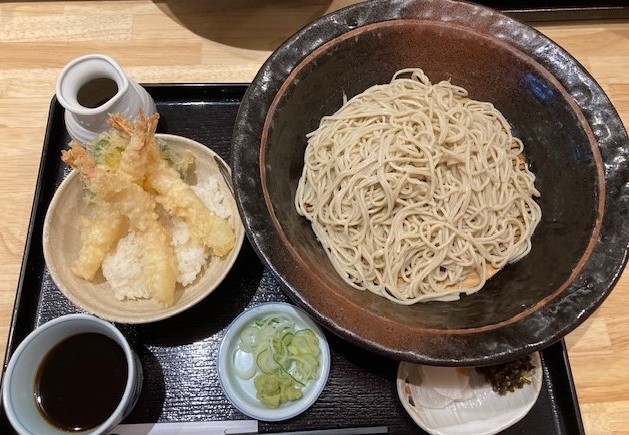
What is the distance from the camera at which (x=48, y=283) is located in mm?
1924

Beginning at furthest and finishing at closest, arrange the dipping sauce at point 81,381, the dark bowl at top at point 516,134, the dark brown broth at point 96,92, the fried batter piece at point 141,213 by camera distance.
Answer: the dark brown broth at point 96,92 < the fried batter piece at point 141,213 < the dipping sauce at point 81,381 < the dark bowl at top at point 516,134

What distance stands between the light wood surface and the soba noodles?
842mm

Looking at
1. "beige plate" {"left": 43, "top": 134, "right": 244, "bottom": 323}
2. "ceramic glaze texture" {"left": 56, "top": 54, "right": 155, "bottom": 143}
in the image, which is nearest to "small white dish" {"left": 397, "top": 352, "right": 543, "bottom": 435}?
"beige plate" {"left": 43, "top": 134, "right": 244, "bottom": 323}

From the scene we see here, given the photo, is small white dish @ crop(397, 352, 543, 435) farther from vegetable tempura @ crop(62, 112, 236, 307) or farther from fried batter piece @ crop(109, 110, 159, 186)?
fried batter piece @ crop(109, 110, 159, 186)

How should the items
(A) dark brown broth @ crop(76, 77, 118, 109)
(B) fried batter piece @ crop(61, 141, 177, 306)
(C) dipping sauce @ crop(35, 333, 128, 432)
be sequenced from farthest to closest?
(A) dark brown broth @ crop(76, 77, 118, 109) → (B) fried batter piece @ crop(61, 141, 177, 306) → (C) dipping sauce @ crop(35, 333, 128, 432)

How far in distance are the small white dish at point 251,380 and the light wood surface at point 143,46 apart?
1.00 m

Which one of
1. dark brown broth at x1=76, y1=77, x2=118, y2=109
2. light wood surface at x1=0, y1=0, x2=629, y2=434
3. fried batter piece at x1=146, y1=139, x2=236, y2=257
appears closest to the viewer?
fried batter piece at x1=146, y1=139, x2=236, y2=257

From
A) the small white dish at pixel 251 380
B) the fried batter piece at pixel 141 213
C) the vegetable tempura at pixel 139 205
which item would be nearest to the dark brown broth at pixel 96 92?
the vegetable tempura at pixel 139 205

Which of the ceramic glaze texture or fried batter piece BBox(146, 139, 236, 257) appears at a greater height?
the ceramic glaze texture

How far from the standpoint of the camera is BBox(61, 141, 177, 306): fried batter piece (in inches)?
66.7

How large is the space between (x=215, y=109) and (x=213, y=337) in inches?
38.2

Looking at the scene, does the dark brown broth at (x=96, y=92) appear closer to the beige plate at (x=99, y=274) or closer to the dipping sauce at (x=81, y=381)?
the beige plate at (x=99, y=274)

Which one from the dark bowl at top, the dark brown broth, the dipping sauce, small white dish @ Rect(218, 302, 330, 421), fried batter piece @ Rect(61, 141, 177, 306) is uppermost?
the dark bowl at top

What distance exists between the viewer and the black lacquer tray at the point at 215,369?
172 centimetres
